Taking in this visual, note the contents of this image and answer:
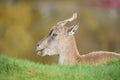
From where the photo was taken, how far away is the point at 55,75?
386 inches

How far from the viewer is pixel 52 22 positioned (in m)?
27.8

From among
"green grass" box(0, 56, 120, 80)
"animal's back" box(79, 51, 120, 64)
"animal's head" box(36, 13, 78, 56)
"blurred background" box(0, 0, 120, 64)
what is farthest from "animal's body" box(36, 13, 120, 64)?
"blurred background" box(0, 0, 120, 64)

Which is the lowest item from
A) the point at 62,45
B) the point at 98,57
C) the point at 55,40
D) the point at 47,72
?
the point at 47,72

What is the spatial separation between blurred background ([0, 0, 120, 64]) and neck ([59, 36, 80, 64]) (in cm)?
1118

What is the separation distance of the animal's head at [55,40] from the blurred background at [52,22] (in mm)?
11014

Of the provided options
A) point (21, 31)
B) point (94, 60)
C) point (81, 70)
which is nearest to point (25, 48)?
point (21, 31)

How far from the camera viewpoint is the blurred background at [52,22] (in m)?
27.1

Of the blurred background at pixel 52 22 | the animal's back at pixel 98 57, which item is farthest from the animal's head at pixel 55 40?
the blurred background at pixel 52 22

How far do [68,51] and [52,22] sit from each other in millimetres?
14348

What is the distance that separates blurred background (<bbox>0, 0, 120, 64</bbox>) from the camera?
88.9 ft

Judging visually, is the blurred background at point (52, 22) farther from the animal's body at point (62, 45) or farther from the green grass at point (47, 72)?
the green grass at point (47, 72)

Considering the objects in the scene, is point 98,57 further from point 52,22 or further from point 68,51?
point 52,22

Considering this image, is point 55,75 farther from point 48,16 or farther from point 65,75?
point 48,16

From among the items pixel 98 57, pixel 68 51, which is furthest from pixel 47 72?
pixel 68 51
